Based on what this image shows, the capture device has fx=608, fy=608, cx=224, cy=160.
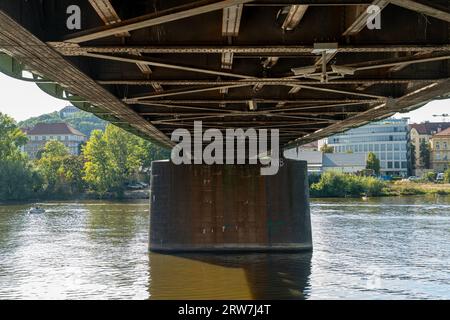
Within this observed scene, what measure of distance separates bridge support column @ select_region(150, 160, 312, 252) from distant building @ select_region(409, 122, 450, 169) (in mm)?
122105

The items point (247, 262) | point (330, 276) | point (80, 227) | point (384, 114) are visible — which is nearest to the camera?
point (384, 114)

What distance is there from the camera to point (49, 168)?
10956cm

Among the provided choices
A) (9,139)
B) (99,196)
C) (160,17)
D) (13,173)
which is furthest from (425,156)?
(160,17)

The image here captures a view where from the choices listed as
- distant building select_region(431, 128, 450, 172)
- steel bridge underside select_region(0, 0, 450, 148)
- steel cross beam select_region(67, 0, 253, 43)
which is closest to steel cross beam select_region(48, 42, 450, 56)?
steel bridge underside select_region(0, 0, 450, 148)

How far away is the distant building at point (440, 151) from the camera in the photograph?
14638cm

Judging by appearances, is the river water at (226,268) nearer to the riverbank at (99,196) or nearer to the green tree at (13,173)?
the green tree at (13,173)

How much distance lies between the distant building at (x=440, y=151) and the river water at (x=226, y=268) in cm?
10759

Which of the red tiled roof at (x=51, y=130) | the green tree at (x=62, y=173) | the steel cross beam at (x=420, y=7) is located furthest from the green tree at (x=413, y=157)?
the steel cross beam at (x=420, y=7)

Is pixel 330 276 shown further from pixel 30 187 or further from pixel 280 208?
pixel 30 187
